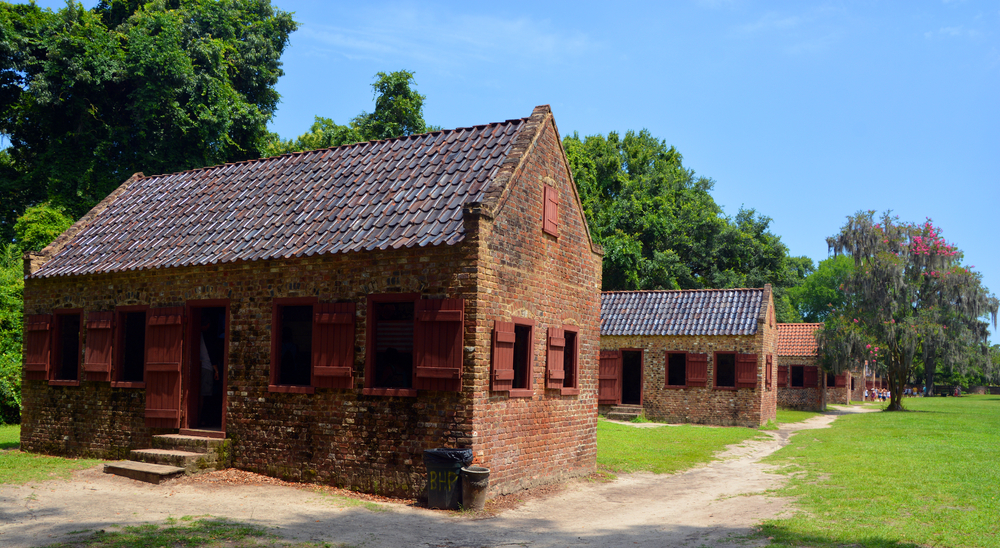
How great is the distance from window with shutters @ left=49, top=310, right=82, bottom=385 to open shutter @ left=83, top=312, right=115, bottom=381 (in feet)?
2.05

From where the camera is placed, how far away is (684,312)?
94.2 ft

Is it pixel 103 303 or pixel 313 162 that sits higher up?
pixel 313 162

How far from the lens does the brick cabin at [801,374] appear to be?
132 feet

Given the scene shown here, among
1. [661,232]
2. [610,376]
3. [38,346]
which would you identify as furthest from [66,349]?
[661,232]

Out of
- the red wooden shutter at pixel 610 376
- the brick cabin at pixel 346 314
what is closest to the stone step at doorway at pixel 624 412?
the red wooden shutter at pixel 610 376

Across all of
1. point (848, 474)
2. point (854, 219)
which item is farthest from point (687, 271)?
point (848, 474)

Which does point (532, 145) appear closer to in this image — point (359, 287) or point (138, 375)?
→ point (359, 287)

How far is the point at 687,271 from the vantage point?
135 feet

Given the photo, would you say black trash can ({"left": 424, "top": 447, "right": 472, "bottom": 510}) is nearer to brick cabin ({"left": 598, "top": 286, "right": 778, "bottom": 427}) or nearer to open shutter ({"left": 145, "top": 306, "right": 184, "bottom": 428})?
open shutter ({"left": 145, "top": 306, "right": 184, "bottom": 428})

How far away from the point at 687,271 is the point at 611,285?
462 centimetres

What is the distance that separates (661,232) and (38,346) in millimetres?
32545

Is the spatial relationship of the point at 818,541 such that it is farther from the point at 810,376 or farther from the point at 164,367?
the point at 810,376

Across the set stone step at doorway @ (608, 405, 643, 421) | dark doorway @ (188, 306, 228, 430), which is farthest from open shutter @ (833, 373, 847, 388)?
dark doorway @ (188, 306, 228, 430)

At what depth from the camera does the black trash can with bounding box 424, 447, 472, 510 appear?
10125mm
